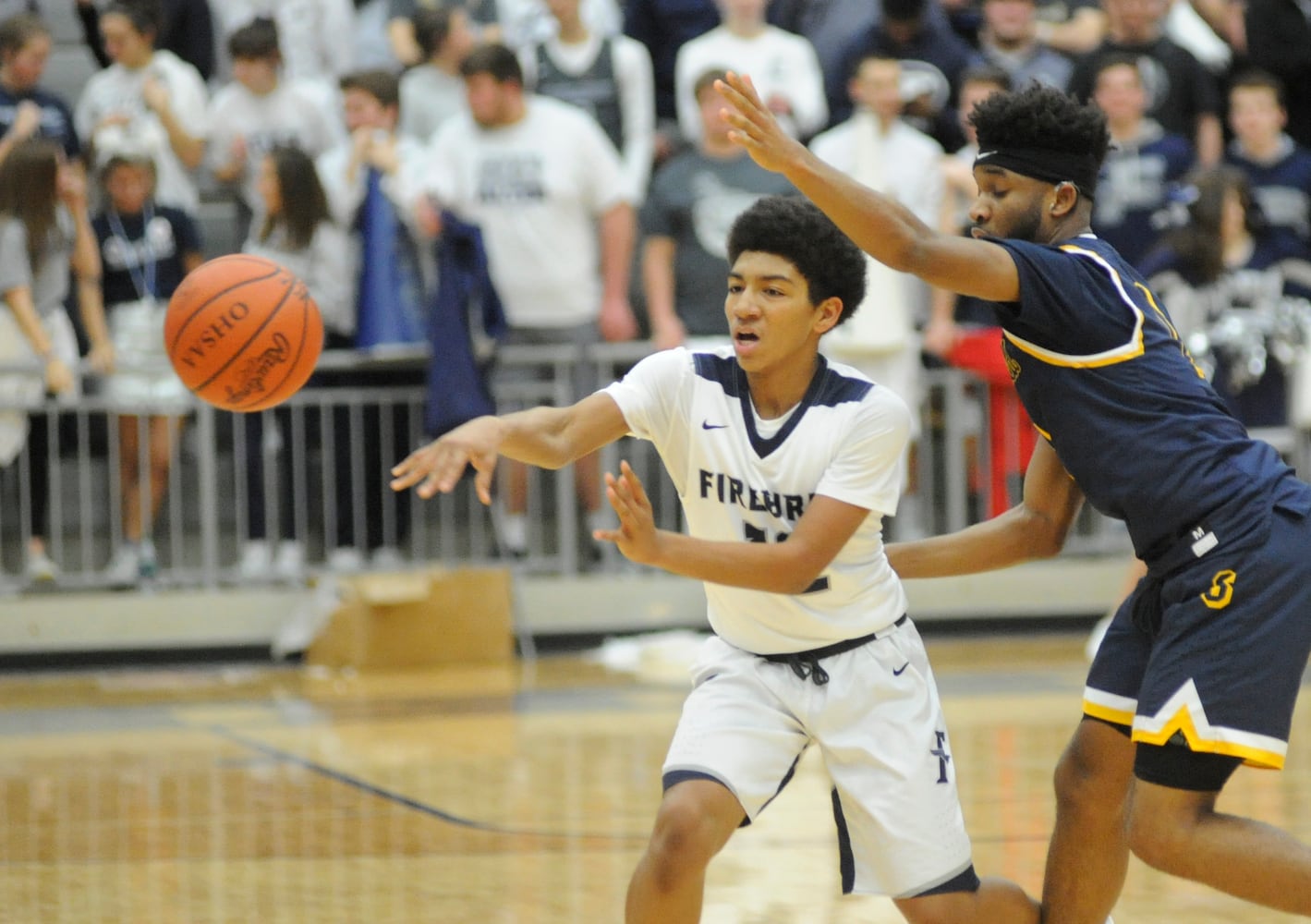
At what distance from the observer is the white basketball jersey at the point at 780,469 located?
13.8 feet

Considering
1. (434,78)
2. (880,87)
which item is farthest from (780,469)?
(434,78)

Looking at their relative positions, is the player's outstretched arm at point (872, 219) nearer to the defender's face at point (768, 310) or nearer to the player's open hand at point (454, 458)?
the defender's face at point (768, 310)

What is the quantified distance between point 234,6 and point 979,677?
6.53 meters

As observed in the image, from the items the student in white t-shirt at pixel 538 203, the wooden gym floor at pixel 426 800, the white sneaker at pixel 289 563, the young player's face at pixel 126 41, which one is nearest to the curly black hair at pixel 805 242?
the wooden gym floor at pixel 426 800

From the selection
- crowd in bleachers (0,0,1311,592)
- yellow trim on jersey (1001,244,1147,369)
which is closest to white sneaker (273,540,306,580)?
crowd in bleachers (0,0,1311,592)

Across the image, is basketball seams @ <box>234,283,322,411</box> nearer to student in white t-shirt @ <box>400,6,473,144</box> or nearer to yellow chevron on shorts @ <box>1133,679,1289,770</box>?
yellow chevron on shorts @ <box>1133,679,1289,770</box>

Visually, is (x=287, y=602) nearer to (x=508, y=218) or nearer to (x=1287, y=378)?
(x=508, y=218)

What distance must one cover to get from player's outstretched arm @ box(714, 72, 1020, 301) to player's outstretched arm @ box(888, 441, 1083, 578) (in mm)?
872

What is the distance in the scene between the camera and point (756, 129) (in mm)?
3783

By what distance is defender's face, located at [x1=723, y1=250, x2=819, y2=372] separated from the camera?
13.9 ft

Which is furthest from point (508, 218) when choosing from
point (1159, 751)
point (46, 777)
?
point (1159, 751)

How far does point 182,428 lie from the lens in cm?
1091

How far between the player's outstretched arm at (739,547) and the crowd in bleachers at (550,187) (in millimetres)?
6224

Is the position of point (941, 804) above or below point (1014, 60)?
below
